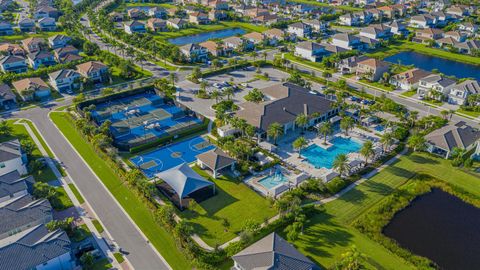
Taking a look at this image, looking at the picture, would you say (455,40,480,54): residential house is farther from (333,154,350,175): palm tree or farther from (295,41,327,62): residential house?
(333,154,350,175): palm tree

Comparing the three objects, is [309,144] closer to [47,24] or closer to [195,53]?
[195,53]

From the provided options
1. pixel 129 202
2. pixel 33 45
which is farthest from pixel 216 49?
pixel 129 202

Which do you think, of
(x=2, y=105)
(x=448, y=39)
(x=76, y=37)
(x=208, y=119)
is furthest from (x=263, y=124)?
(x=448, y=39)

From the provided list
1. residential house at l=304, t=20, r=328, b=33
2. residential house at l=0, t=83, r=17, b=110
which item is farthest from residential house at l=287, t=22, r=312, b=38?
residential house at l=0, t=83, r=17, b=110

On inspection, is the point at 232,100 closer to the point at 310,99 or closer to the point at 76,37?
the point at 310,99

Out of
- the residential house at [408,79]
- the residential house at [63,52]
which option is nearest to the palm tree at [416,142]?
the residential house at [408,79]

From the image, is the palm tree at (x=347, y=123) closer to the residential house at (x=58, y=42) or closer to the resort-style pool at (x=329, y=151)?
the resort-style pool at (x=329, y=151)
